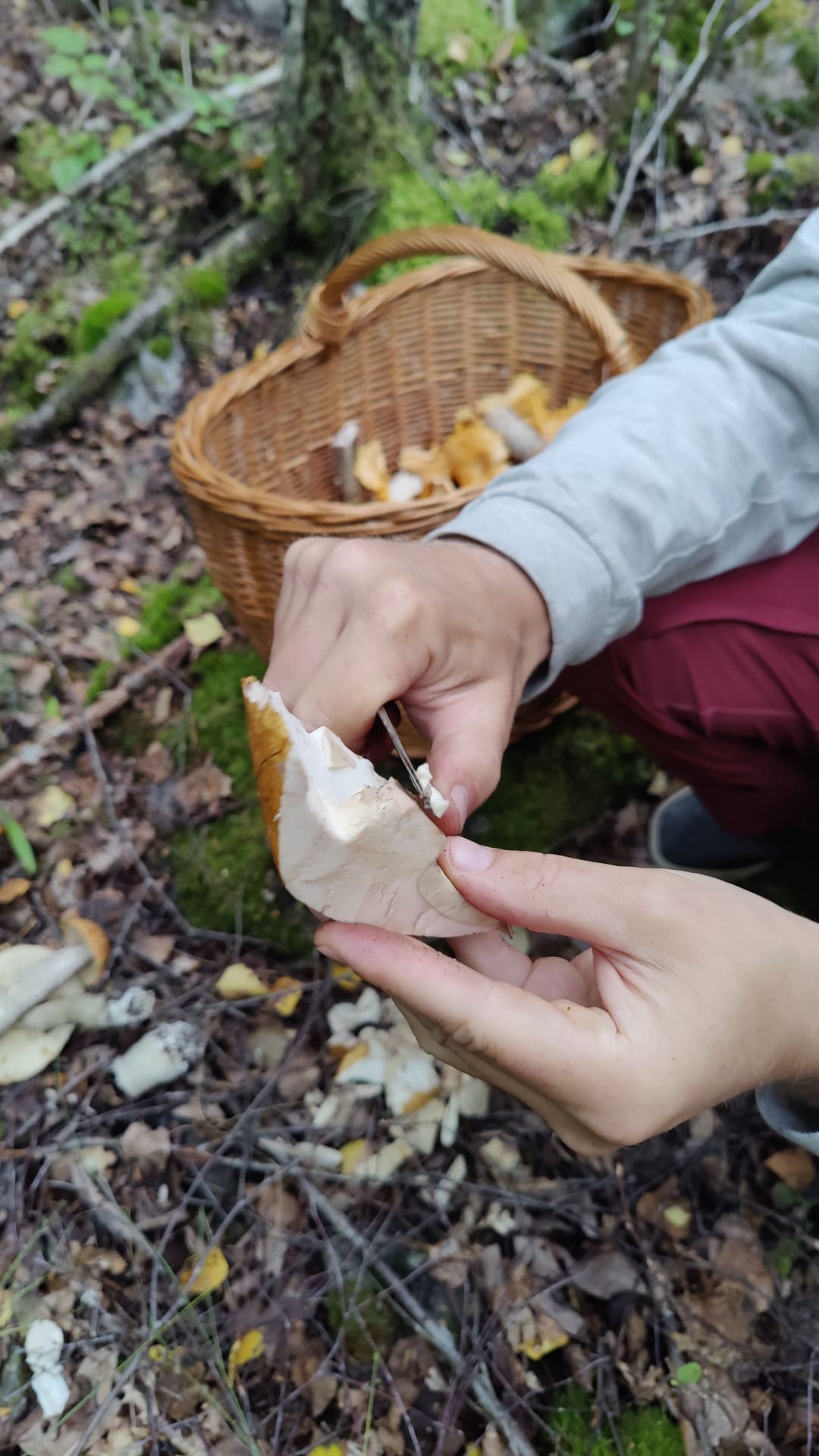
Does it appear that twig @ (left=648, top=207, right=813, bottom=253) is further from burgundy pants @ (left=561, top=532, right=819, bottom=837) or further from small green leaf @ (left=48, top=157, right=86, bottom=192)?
small green leaf @ (left=48, top=157, right=86, bottom=192)

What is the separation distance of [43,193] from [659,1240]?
580cm

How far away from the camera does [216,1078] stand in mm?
1953

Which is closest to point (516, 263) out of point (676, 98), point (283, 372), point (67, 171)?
point (283, 372)

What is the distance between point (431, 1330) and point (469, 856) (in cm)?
115

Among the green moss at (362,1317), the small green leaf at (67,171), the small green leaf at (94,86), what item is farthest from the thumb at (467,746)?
the small green leaf at (67,171)

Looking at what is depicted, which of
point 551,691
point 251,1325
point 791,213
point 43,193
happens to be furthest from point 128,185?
point 251,1325

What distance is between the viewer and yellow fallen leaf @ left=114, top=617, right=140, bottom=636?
9.78 ft

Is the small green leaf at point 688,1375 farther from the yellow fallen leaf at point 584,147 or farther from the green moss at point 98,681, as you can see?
the yellow fallen leaf at point 584,147

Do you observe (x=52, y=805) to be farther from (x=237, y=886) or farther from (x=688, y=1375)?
(x=688, y=1375)

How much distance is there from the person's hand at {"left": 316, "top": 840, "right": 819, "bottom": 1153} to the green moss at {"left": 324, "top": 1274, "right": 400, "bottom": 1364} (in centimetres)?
87

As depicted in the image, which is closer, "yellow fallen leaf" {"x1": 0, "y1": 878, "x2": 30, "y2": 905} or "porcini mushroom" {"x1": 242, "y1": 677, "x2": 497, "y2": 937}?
"porcini mushroom" {"x1": 242, "y1": 677, "x2": 497, "y2": 937}

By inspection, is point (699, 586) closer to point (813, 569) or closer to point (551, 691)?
point (813, 569)

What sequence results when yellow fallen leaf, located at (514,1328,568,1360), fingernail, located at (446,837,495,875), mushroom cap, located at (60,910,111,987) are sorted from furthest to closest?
mushroom cap, located at (60,910,111,987)
yellow fallen leaf, located at (514,1328,568,1360)
fingernail, located at (446,837,495,875)

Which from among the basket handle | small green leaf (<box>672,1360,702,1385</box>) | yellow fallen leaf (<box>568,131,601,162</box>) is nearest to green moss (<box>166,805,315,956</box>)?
small green leaf (<box>672,1360,702,1385</box>)
